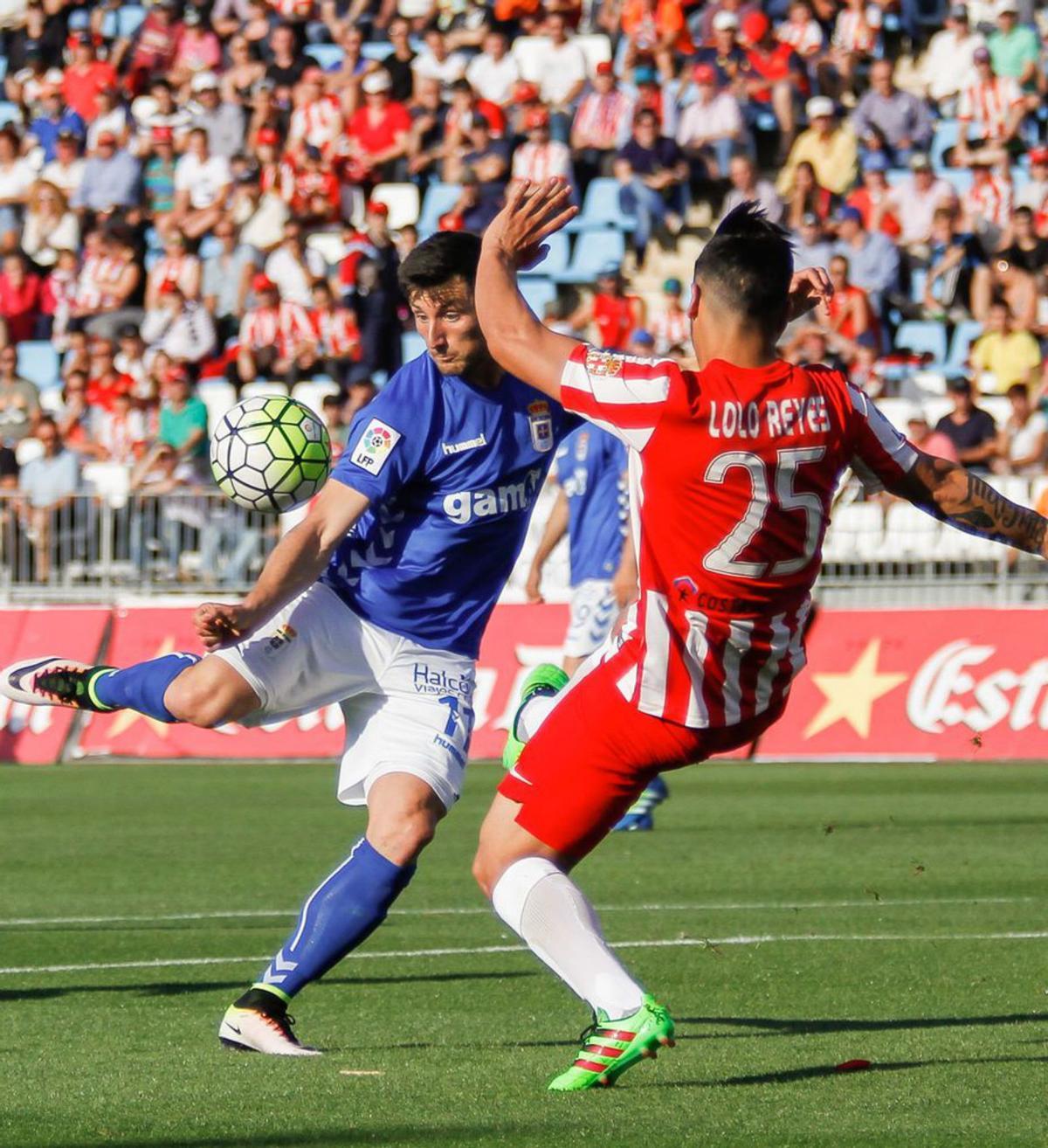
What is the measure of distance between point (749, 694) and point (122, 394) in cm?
1740

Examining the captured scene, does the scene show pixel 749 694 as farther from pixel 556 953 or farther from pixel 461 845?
pixel 461 845

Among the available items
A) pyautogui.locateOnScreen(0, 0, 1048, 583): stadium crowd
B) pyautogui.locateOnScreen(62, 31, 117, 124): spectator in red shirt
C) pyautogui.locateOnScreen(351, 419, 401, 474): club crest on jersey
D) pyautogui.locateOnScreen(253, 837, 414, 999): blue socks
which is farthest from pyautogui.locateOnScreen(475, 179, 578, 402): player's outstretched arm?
pyautogui.locateOnScreen(62, 31, 117, 124): spectator in red shirt

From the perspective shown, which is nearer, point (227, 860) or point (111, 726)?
Answer: point (227, 860)

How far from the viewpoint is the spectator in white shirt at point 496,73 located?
82.4ft

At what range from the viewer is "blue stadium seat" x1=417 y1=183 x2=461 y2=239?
24.4m

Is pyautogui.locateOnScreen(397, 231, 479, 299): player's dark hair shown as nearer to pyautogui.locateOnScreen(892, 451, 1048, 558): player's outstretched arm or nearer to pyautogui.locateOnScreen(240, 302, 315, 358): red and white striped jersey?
pyautogui.locateOnScreen(892, 451, 1048, 558): player's outstretched arm

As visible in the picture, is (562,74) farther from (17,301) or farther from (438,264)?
(438,264)

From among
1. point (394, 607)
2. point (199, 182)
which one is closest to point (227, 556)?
point (199, 182)

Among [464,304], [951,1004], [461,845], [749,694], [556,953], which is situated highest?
[464,304]

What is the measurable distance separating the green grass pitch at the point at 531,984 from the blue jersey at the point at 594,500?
68.0 inches

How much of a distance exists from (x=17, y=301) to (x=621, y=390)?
2027 centimetres

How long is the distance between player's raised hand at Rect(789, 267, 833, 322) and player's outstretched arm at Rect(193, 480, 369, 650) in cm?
151

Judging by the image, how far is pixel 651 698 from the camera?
5.68 metres

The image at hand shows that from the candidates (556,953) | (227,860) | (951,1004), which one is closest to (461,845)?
(227,860)
